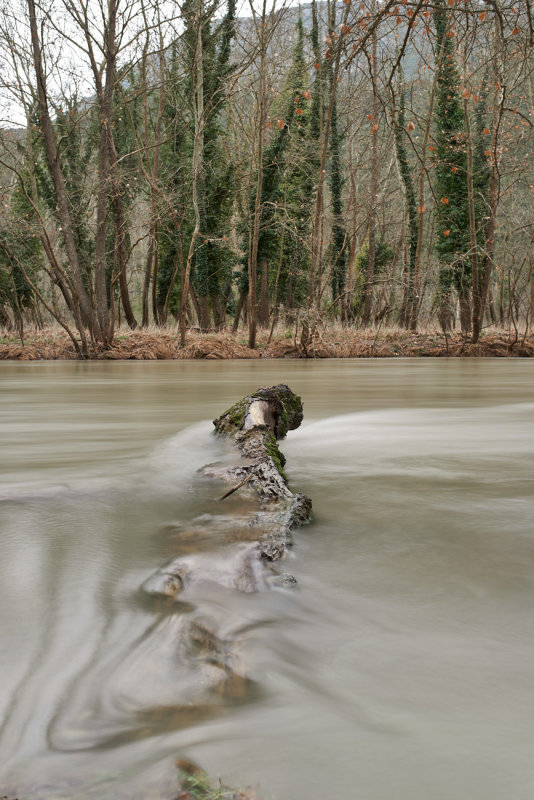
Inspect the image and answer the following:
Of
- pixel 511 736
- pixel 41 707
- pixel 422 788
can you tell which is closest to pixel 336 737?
pixel 422 788

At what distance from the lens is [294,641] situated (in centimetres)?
172

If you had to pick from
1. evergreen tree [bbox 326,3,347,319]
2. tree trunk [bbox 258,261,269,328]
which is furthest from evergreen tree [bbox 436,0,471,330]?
tree trunk [bbox 258,261,269,328]

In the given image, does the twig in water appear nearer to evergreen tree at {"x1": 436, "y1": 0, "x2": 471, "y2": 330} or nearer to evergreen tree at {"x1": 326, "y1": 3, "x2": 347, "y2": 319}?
evergreen tree at {"x1": 436, "y1": 0, "x2": 471, "y2": 330}

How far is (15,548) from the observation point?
94.1 inches

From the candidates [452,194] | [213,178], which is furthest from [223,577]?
[213,178]

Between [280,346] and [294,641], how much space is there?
1893 cm

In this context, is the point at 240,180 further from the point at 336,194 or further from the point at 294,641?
the point at 294,641

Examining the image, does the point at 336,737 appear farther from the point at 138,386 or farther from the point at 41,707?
the point at 138,386

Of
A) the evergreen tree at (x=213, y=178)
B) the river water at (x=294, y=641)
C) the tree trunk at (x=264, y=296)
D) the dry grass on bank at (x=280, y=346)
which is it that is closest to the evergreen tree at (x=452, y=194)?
the dry grass on bank at (x=280, y=346)

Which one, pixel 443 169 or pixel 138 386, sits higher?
pixel 443 169

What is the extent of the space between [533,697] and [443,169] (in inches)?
1041

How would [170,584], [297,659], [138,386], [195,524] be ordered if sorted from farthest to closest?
[138,386] < [195,524] < [170,584] < [297,659]

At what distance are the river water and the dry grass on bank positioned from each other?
15739 mm

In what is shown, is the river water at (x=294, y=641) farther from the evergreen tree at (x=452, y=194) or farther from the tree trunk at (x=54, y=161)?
the evergreen tree at (x=452, y=194)
